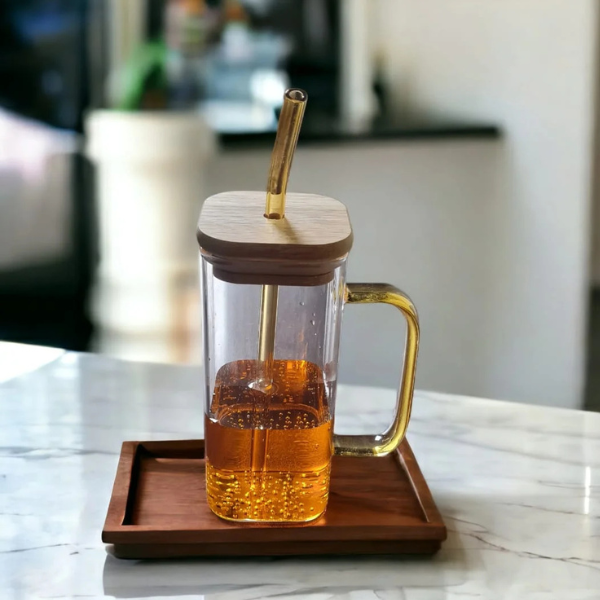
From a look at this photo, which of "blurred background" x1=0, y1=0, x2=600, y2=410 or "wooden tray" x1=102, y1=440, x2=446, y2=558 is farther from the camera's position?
"blurred background" x1=0, y1=0, x2=600, y2=410

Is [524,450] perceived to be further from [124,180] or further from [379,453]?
[124,180]

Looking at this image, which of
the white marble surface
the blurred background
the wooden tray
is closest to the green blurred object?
the blurred background

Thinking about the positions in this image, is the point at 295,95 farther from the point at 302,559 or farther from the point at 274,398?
the point at 302,559

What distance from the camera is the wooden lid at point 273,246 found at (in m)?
0.49

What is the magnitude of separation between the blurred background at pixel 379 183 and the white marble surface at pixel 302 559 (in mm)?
1480

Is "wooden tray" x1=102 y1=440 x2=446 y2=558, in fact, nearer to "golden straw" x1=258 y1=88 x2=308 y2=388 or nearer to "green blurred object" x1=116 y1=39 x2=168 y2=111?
"golden straw" x1=258 y1=88 x2=308 y2=388

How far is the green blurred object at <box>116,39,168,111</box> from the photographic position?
277 cm

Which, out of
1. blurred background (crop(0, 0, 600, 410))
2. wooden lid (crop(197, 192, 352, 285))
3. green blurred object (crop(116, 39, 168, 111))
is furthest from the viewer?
green blurred object (crop(116, 39, 168, 111))

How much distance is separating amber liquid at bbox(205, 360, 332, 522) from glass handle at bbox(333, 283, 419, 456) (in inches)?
1.4

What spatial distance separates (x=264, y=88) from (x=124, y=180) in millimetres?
815

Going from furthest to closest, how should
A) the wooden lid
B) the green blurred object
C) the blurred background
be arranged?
the green blurred object, the blurred background, the wooden lid

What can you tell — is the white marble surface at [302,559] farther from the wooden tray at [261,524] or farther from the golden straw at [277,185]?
the golden straw at [277,185]

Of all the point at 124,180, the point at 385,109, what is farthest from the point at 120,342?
the point at 385,109

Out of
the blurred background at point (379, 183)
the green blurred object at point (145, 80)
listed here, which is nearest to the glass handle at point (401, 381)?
the blurred background at point (379, 183)
